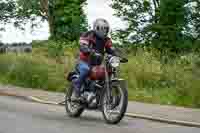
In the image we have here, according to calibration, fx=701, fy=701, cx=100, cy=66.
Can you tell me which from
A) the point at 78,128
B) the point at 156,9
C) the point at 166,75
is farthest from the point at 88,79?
the point at 156,9

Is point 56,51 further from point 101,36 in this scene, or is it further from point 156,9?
point 156,9

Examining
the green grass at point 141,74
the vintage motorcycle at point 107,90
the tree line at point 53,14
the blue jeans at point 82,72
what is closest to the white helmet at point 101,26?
the vintage motorcycle at point 107,90

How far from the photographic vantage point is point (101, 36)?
1250 centimetres

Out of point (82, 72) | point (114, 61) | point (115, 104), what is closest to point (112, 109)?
point (115, 104)

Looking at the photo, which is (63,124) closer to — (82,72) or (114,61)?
(82,72)

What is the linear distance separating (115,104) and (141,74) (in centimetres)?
873

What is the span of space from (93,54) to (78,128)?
1521 mm

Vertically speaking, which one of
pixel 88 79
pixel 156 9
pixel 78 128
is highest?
pixel 156 9

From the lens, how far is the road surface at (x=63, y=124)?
11.2 metres

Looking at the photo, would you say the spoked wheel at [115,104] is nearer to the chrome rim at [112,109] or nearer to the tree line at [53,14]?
the chrome rim at [112,109]

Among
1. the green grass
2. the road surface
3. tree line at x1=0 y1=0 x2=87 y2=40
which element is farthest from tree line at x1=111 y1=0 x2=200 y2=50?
the road surface

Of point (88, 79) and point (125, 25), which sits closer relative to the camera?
Answer: point (88, 79)

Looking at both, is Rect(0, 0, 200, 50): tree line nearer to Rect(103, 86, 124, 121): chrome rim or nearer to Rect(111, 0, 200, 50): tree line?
Rect(111, 0, 200, 50): tree line

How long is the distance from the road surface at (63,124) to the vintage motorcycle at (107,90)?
0.25 metres
